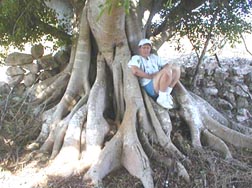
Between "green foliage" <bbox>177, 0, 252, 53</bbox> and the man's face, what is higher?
"green foliage" <bbox>177, 0, 252, 53</bbox>

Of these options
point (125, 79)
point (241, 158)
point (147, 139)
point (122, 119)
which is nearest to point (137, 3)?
point (125, 79)

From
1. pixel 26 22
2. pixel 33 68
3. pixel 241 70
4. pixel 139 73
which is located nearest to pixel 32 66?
pixel 33 68

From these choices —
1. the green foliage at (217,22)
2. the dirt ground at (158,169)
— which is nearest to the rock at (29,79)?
the dirt ground at (158,169)

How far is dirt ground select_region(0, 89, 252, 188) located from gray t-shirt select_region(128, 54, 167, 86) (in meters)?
0.81

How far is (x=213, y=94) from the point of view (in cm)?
712

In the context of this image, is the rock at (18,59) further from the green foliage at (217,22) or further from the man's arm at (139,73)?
the green foliage at (217,22)

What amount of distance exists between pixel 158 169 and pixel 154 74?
4.30ft

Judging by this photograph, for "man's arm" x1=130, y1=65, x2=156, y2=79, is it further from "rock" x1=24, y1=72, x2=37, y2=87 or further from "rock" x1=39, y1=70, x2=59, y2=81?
"rock" x1=24, y1=72, x2=37, y2=87

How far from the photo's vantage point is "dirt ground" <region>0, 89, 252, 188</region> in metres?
4.38

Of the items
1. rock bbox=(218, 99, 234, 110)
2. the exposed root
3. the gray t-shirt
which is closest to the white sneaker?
the gray t-shirt

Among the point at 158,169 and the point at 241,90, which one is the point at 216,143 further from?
the point at 241,90

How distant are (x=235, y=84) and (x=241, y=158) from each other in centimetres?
280

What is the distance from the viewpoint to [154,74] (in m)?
5.21

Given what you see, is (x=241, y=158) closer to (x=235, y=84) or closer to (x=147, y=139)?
(x=147, y=139)
